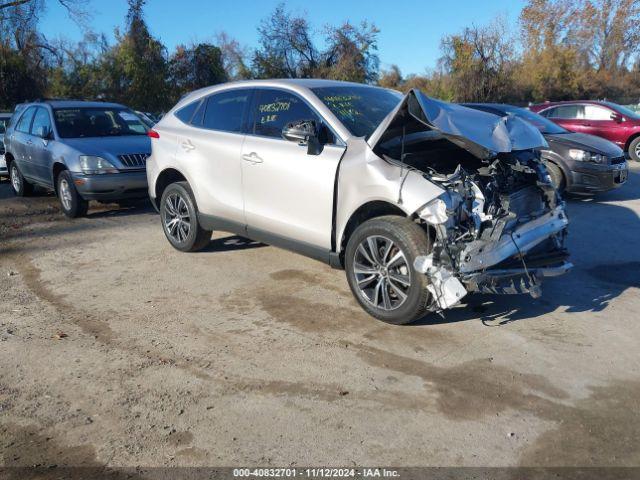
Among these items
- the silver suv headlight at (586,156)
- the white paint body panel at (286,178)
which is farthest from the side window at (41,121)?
the silver suv headlight at (586,156)

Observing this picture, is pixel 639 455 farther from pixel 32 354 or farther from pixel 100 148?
pixel 100 148

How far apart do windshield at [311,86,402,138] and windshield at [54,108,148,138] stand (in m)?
5.20

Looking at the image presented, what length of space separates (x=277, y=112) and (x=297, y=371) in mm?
2693

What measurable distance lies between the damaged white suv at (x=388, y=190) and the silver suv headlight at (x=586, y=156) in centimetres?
486

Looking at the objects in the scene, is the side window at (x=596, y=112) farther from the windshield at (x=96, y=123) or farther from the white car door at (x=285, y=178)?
the white car door at (x=285, y=178)

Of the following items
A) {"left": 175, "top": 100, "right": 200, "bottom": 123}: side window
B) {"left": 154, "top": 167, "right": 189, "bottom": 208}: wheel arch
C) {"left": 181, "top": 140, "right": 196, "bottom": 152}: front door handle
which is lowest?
{"left": 154, "top": 167, "right": 189, "bottom": 208}: wheel arch

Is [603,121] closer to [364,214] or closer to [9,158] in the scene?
[364,214]

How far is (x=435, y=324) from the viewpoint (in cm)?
Answer: 477

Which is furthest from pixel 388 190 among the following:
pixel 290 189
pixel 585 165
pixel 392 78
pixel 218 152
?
pixel 392 78

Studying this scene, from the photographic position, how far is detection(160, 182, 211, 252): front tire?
6590 mm

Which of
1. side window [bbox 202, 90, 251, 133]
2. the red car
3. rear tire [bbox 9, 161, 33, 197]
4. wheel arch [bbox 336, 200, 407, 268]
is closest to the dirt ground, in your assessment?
wheel arch [bbox 336, 200, 407, 268]

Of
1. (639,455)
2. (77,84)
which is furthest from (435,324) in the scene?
(77,84)

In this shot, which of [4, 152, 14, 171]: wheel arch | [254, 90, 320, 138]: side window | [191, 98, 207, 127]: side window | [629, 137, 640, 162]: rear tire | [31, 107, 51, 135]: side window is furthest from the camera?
[629, 137, 640, 162]: rear tire

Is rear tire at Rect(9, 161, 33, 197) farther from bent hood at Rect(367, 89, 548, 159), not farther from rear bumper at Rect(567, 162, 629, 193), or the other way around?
rear bumper at Rect(567, 162, 629, 193)
